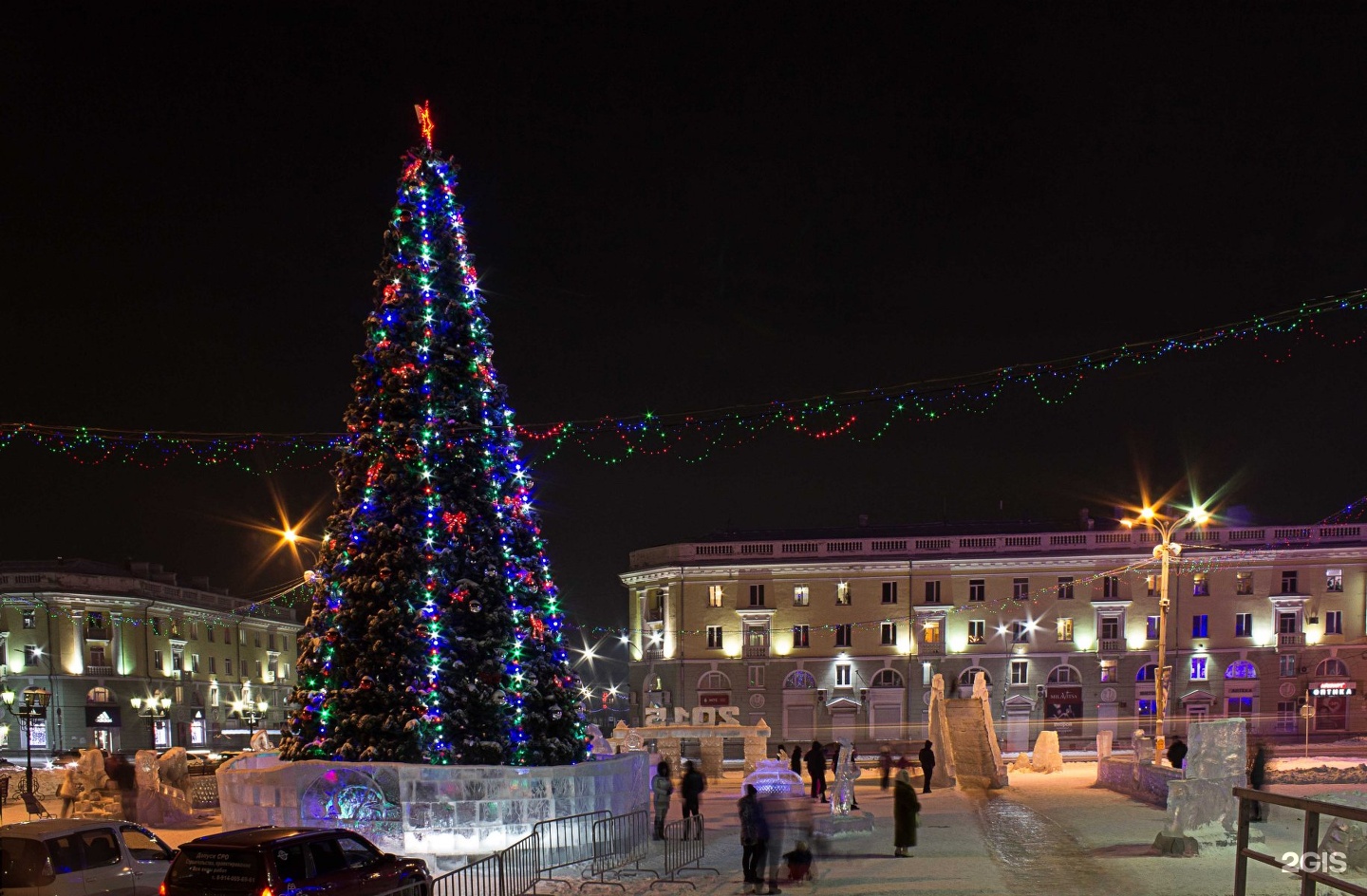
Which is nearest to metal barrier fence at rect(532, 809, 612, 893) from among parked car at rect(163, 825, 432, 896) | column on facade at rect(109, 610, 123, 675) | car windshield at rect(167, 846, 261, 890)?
parked car at rect(163, 825, 432, 896)

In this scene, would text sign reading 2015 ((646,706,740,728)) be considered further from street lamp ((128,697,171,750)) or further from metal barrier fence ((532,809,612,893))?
street lamp ((128,697,171,750))

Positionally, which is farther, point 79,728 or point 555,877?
point 79,728

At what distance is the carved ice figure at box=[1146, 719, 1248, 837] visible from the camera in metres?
17.5

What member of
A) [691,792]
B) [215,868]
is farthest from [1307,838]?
[691,792]

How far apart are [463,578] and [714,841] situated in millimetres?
6928

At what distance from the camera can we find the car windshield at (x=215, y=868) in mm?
11422

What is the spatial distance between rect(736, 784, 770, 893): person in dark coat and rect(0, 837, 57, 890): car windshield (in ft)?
26.8

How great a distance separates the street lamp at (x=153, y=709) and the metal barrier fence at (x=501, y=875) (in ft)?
192

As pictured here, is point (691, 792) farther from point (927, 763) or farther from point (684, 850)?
point (927, 763)

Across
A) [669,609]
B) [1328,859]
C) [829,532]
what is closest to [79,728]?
[669,609]

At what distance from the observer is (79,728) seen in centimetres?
6297

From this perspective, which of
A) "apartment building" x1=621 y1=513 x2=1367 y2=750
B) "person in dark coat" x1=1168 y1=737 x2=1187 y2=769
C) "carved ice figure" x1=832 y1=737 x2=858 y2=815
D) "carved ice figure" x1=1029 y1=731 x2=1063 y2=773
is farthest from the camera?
"apartment building" x1=621 y1=513 x2=1367 y2=750

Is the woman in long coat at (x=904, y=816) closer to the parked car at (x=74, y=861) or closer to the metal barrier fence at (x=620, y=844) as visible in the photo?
the metal barrier fence at (x=620, y=844)

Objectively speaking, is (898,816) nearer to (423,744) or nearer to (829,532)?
(423,744)
